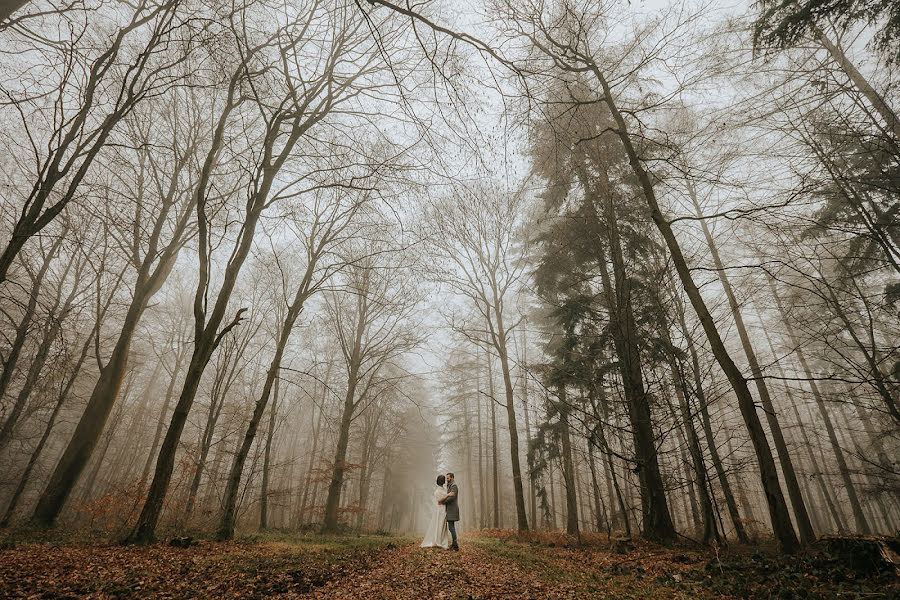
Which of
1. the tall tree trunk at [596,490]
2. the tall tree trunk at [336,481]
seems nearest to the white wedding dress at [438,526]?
the tall tree trunk at [336,481]

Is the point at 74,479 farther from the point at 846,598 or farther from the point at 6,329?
the point at 6,329

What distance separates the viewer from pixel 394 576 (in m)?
4.75

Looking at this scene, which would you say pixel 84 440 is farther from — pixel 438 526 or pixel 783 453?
pixel 783 453

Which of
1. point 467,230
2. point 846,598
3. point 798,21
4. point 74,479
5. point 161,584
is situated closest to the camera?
point 846,598

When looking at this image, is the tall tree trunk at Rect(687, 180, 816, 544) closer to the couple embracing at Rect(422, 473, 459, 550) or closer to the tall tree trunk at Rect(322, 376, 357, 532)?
the couple embracing at Rect(422, 473, 459, 550)

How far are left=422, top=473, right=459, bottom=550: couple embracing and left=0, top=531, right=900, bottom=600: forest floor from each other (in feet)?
8.03

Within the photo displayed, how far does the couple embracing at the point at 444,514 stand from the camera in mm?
8273

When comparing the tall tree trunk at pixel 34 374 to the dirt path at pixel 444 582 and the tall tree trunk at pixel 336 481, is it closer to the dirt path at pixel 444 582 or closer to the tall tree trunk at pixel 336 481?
the tall tree trunk at pixel 336 481

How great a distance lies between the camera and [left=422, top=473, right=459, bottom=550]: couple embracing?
27.1ft

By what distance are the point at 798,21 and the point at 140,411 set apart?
28443 mm

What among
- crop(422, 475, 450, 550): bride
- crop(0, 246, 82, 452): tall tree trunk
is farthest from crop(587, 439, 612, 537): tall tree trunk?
crop(0, 246, 82, 452): tall tree trunk

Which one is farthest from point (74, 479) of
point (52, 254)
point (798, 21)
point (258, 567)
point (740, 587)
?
point (798, 21)

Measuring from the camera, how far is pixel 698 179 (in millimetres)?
4141

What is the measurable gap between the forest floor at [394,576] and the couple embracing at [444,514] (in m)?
2.45
